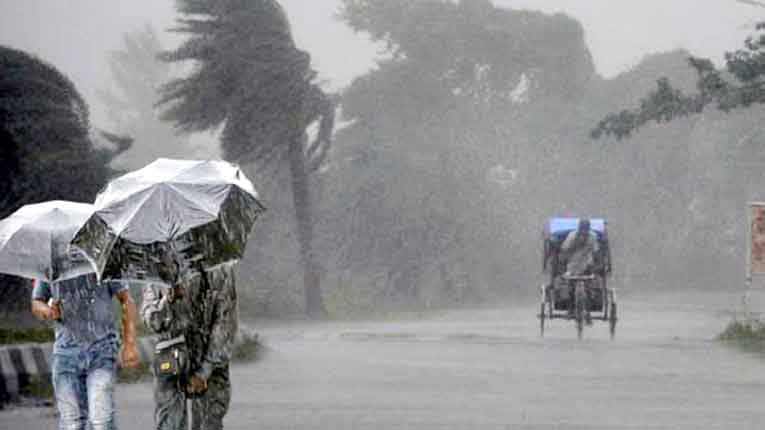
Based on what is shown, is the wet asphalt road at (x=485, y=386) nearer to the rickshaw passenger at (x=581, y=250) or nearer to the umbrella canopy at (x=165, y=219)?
the rickshaw passenger at (x=581, y=250)

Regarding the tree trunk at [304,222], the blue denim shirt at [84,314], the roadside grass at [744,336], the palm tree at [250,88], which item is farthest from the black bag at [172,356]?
the tree trunk at [304,222]

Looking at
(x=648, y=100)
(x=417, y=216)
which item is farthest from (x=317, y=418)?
(x=417, y=216)

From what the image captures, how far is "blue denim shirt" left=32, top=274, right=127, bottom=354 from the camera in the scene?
1111 centimetres

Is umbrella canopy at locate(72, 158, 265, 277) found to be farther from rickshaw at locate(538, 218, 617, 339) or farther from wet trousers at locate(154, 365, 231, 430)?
rickshaw at locate(538, 218, 617, 339)

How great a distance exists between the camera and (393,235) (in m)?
63.8

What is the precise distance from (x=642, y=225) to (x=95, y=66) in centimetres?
11867

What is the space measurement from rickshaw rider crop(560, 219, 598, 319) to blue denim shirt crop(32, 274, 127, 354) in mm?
18160

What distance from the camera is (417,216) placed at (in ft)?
210

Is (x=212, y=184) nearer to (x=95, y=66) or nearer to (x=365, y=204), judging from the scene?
(x=365, y=204)

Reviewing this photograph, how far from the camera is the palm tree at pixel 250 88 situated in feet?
152

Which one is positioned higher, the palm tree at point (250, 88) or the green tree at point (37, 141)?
the palm tree at point (250, 88)

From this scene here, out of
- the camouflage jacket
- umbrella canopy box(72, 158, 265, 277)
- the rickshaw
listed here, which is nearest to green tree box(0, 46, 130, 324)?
the rickshaw

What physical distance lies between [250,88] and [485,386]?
2826cm

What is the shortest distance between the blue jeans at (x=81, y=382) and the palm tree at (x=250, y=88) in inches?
1378
